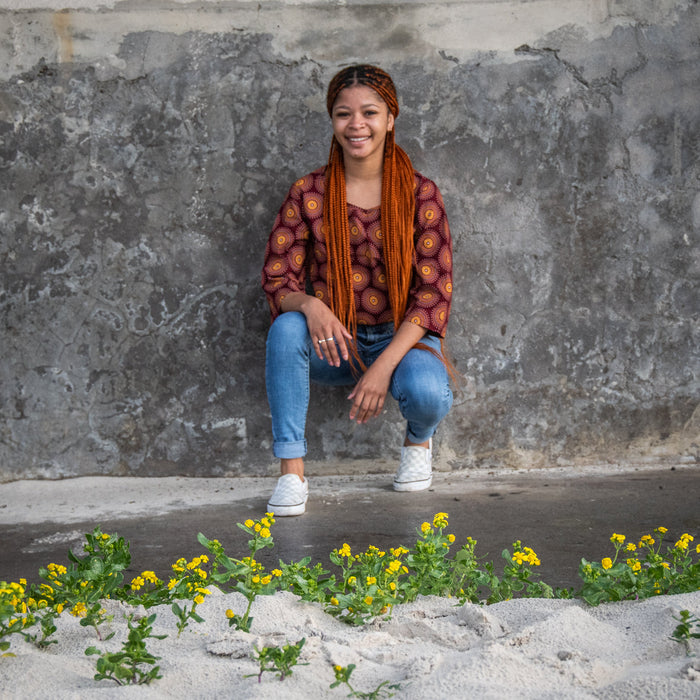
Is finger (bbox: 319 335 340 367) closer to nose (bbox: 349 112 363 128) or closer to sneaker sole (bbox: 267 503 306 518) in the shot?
sneaker sole (bbox: 267 503 306 518)

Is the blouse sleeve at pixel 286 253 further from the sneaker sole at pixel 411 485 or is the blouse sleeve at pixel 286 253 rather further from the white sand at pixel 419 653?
the white sand at pixel 419 653

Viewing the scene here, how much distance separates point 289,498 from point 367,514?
0.26m

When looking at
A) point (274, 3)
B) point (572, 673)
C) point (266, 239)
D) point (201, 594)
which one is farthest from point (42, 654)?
point (274, 3)

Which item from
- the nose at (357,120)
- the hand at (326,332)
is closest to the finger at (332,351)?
the hand at (326,332)

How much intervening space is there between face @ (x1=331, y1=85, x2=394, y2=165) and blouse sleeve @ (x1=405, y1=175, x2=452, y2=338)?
25 cm

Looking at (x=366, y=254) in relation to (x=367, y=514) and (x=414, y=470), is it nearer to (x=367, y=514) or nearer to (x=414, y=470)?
(x=414, y=470)

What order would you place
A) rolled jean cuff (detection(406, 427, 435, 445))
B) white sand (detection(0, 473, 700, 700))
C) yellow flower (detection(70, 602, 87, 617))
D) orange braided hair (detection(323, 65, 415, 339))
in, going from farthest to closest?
rolled jean cuff (detection(406, 427, 435, 445)), orange braided hair (detection(323, 65, 415, 339)), yellow flower (detection(70, 602, 87, 617)), white sand (detection(0, 473, 700, 700))

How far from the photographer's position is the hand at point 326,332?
2.65 m

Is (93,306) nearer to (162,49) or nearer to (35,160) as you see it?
(35,160)

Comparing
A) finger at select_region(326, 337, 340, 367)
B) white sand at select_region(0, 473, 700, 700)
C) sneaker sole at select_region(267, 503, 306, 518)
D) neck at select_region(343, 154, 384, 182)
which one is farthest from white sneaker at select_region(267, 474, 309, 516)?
neck at select_region(343, 154, 384, 182)

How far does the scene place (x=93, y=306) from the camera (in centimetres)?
306

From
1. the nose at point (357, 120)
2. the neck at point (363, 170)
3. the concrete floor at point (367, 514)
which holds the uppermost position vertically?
the nose at point (357, 120)

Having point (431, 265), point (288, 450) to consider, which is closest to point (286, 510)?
point (288, 450)

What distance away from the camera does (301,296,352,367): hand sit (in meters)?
2.65
